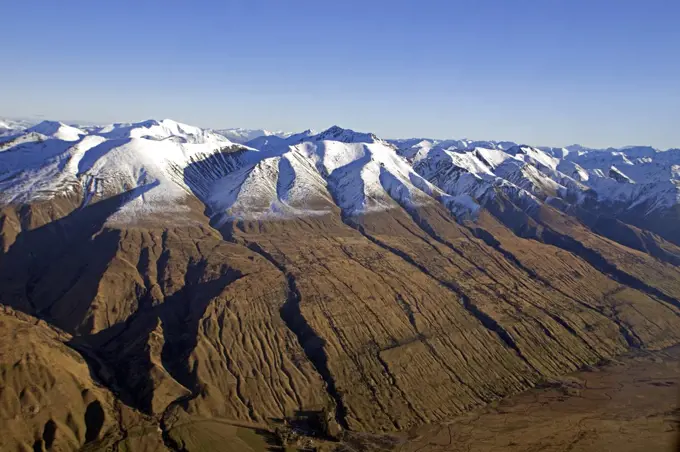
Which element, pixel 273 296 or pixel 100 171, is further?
pixel 100 171

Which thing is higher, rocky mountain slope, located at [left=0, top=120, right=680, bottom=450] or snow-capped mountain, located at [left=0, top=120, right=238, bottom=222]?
snow-capped mountain, located at [left=0, top=120, right=238, bottom=222]

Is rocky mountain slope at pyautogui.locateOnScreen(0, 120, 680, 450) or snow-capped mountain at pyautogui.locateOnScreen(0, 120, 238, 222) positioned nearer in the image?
rocky mountain slope at pyautogui.locateOnScreen(0, 120, 680, 450)

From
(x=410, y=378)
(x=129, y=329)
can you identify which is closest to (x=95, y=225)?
(x=129, y=329)

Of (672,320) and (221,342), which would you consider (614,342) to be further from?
(221,342)

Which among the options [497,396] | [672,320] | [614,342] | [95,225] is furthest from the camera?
[95,225]

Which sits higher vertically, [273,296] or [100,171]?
[100,171]

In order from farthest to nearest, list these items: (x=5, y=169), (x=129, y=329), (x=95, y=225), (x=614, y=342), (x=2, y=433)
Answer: (x=5, y=169) < (x=95, y=225) < (x=614, y=342) < (x=129, y=329) < (x=2, y=433)

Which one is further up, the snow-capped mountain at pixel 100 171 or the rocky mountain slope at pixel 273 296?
the snow-capped mountain at pixel 100 171

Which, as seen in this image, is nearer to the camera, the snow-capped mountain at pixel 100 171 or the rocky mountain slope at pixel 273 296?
the rocky mountain slope at pixel 273 296
